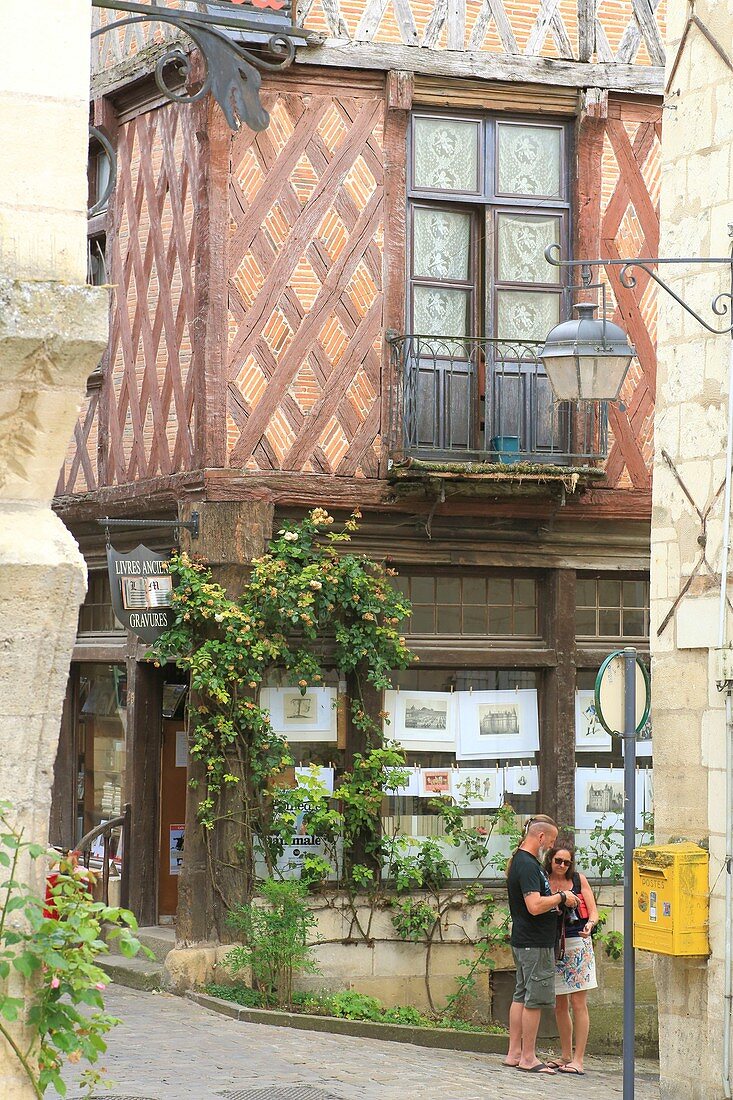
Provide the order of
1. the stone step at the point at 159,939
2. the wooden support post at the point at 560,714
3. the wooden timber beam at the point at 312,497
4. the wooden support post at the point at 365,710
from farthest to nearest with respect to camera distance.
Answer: the wooden support post at the point at 560,714 < the wooden support post at the point at 365,710 < the stone step at the point at 159,939 < the wooden timber beam at the point at 312,497

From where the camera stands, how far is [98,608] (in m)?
14.8

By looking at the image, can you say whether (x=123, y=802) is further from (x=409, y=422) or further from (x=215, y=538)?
(x=409, y=422)

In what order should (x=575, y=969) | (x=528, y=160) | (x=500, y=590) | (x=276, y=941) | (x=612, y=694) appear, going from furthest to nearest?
(x=500, y=590) < (x=528, y=160) < (x=276, y=941) < (x=575, y=969) < (x=612, y=694)

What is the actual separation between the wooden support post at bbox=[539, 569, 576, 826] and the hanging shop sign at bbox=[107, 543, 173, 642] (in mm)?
3163

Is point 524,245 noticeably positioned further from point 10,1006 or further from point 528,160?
point 10,1006

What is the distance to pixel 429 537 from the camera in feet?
42.8

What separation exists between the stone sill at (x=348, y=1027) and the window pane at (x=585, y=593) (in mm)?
3667

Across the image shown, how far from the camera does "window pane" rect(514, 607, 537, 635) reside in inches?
536

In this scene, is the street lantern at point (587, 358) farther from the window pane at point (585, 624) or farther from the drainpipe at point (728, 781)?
the window pane at point (585, 624)

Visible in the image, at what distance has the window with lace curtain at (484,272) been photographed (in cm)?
1308

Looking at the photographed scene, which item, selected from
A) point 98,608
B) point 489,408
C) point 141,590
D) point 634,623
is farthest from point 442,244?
point 98,608

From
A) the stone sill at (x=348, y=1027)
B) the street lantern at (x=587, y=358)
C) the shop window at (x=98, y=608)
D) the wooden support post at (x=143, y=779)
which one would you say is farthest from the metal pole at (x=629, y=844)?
the shop window at (x=98, y=608)

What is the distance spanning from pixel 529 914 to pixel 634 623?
3.70 m

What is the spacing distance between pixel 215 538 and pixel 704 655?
164 inches
